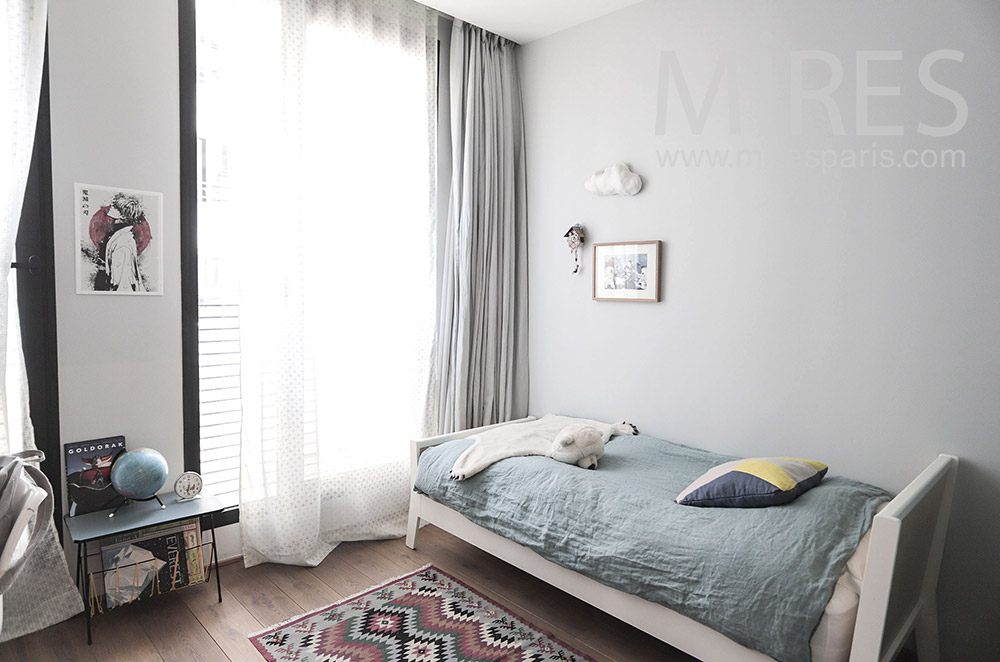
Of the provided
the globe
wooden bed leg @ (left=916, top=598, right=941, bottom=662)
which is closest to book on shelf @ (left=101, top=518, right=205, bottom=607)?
the globe

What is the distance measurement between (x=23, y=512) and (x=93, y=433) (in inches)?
32.0

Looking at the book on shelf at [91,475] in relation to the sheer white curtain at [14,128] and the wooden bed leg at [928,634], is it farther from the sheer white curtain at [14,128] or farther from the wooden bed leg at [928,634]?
the wooden bed leg at [928,634]

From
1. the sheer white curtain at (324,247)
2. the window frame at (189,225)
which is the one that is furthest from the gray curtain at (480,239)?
the window frame at (189,225)

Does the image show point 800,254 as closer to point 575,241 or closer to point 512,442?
point 575,241

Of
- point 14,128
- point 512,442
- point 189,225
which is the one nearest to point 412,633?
point 512,442

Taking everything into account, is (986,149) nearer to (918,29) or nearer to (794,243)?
(918,29)

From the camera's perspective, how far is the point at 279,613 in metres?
2.43

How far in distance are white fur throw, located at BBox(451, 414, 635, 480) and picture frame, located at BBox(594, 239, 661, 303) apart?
69 centimetres

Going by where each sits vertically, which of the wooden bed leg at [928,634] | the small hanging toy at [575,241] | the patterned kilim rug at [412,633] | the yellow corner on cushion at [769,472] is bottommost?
the patterned kilim rug at [412,633]

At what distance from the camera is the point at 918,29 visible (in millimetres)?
2209

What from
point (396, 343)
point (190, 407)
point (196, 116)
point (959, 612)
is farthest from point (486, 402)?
point (959, 612)

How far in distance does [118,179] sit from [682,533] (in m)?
2.54

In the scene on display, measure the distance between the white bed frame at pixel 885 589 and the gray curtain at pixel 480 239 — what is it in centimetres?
112

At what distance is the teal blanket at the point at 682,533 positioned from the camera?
66.4 inches
